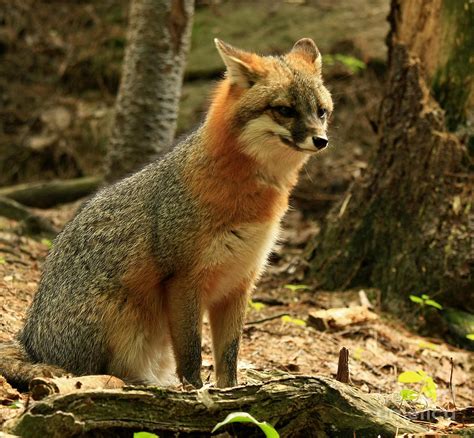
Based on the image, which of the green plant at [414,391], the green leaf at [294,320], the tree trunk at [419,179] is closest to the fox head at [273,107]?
the green plant at [414,391]

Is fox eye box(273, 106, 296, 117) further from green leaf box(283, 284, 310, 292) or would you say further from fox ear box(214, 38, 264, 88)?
green leaf box(283, 284, 310, 292)

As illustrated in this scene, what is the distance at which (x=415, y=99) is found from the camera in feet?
32.1

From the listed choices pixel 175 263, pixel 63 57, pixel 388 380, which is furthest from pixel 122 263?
pixel 63 57

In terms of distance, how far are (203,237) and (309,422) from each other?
1908 millimetres

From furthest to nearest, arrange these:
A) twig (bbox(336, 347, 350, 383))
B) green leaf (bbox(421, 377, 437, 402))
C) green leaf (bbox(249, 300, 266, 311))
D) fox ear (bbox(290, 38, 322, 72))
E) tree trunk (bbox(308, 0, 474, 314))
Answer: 1. tree trunk (bbox(308, 0, 474, 314))
2. green leaf (bbox(249, 300, 266, 311))
3. fox ear (bbox(290, 38, 322, 72))
4. green leaf (bbox(421, 377, 437, 402))
5. twig (bbox(336, 347, 350, 383))

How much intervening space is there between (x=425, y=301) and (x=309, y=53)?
3651 millimetres

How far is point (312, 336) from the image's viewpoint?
346 inches

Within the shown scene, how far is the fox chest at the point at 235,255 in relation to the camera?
5.94 m

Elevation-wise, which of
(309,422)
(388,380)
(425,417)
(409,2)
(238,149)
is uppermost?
(409,2)

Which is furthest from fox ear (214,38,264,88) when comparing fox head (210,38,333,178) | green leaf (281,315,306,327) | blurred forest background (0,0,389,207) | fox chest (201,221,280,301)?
blurred forest background (0,0,389,207)

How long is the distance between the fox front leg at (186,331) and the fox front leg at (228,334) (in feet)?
1.34

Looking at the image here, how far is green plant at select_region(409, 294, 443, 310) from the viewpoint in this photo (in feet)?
29.2

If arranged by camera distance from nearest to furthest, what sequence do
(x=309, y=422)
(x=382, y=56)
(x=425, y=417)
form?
(x=309, y=422) → (x=425, y=417) → (x=382, y=56)

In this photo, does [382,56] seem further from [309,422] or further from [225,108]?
[309,422]
